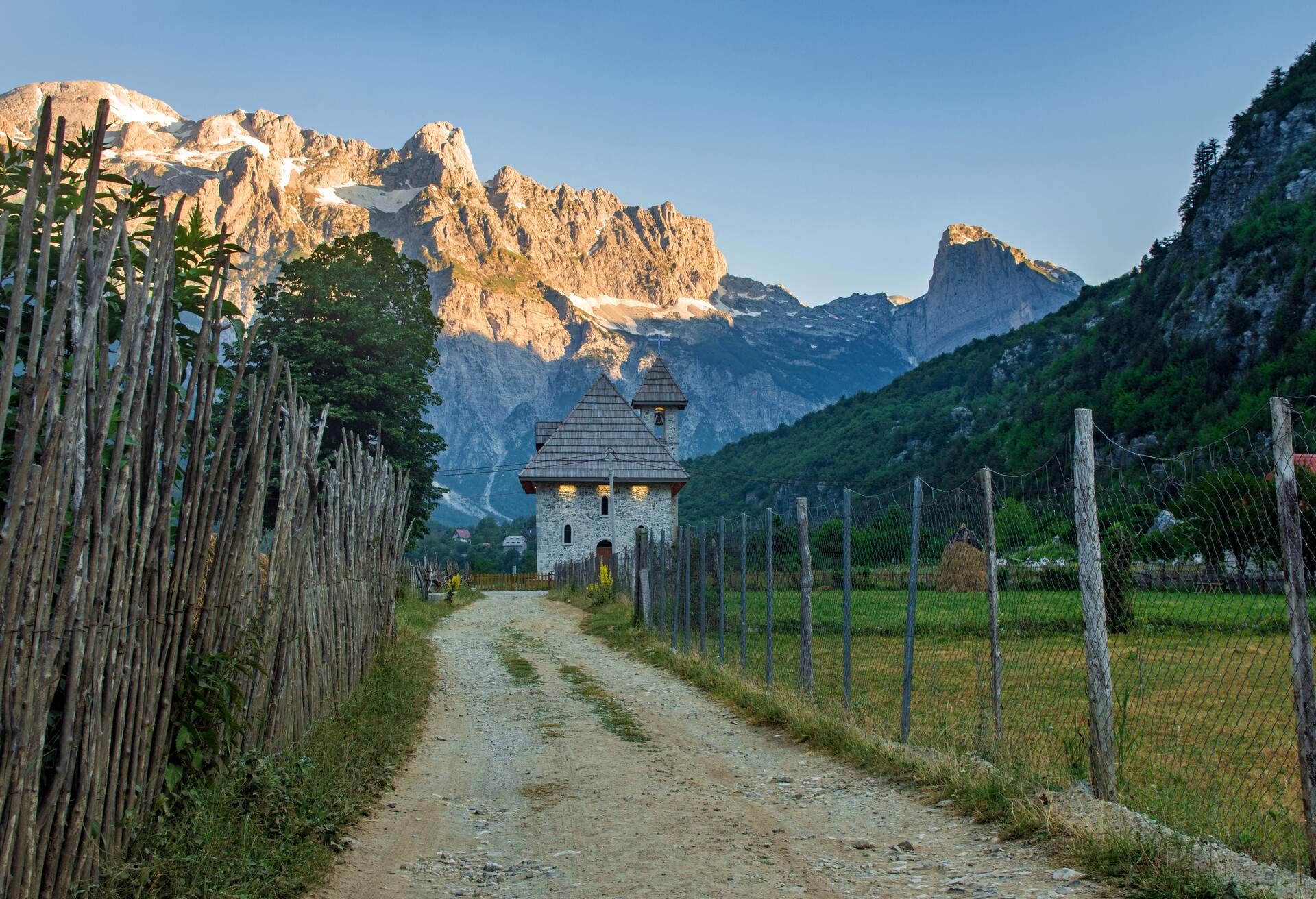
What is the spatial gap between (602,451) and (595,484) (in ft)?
5.15

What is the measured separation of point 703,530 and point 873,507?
5.28 meters

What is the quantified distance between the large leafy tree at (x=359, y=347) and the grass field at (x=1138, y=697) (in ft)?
54.6

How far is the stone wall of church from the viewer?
4400cm

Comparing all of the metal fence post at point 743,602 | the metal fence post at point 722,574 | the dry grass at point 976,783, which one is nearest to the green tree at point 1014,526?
the dry grass at point 976,783

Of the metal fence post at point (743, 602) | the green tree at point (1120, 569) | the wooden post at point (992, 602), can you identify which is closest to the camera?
the green tree at point (1120, 569)

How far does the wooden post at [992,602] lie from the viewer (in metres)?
6.82


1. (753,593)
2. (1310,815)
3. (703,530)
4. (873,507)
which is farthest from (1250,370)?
(1310,815)

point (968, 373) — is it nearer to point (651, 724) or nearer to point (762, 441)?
point (762, 441)

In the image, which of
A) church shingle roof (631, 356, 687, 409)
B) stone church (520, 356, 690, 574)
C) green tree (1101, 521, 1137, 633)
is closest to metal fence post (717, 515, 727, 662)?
green tree (1101, 521, 1137, 633)

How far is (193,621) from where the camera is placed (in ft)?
15.6

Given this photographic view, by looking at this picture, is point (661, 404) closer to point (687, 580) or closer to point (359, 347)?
point (359, 347)

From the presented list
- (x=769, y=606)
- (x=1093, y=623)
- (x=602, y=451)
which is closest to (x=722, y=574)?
(x=769, y=606)

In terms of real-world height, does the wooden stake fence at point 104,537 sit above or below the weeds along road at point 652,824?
above

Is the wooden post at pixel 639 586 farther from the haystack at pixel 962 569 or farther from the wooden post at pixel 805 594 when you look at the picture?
the haystack at pixel 962 569
